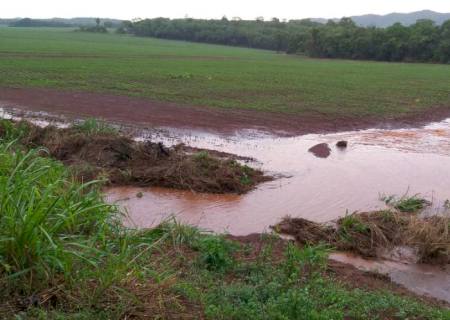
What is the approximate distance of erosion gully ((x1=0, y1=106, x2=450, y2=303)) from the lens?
8.02 metres

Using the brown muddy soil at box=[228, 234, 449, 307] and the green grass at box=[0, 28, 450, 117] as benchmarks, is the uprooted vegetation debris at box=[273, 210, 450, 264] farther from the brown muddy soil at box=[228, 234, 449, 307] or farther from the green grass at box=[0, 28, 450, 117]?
the green grass at box=[0, 28, 450, 117]

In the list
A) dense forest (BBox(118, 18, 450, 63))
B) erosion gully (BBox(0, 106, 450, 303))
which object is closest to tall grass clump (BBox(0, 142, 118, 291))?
erosion gully (BBox(0, 106, 450, 303))

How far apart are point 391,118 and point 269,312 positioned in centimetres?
1770

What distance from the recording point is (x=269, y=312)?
4.57m

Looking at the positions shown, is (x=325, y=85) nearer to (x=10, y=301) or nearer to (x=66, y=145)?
(x=66, y=145)

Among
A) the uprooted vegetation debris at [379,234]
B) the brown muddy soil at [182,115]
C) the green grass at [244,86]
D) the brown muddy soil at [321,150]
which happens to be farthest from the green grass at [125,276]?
the green grass at [244,86]

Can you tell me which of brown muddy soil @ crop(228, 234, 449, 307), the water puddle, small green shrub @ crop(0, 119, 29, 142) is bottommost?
the water puddle

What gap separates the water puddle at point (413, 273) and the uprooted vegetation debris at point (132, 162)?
11.0ft

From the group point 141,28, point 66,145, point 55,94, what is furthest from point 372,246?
point 141,28

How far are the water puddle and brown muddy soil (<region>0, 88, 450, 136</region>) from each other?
9.17 meters

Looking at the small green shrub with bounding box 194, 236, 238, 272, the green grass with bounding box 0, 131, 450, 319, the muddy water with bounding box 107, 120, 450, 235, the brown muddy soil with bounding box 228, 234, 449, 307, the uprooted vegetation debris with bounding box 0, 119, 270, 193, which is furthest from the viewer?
the uprooted vegetation debris with bounding box 0, 119, 270, 193

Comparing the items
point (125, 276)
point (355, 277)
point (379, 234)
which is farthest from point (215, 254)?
point (379, 234)

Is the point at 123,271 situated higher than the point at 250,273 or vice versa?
the point at 123,271

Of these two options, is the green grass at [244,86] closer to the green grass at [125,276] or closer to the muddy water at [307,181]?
the muddy water at [307,181]
